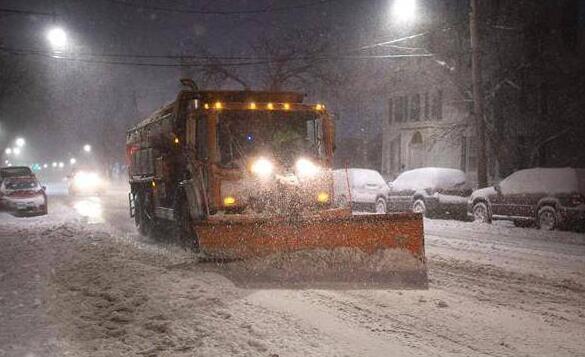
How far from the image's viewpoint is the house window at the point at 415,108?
36.0 metres

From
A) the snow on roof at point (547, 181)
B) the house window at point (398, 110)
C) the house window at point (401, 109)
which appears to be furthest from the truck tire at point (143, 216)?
the house window at point (398, 110)

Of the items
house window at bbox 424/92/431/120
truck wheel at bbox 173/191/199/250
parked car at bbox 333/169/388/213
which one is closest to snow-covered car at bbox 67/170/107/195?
parked car at bbox 333/169/388/213

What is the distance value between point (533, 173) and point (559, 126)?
12548mm

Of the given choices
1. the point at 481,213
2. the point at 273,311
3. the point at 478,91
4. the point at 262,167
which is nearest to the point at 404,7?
the point at 478,91

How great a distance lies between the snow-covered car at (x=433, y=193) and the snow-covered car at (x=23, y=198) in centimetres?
1358

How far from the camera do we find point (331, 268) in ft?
26.6

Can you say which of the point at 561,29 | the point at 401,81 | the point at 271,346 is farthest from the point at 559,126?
the point at 271,346

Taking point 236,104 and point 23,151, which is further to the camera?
point 23,151

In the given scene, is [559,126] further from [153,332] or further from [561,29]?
[153,332]

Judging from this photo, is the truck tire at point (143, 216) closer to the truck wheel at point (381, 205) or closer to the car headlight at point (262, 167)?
the car headlight at point (262, 167)

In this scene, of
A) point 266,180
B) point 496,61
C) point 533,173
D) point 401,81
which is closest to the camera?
point 266,180

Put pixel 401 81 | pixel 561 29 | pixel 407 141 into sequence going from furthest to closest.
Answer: pixel 407 141 < pixel 401 81 < pixel 561 29

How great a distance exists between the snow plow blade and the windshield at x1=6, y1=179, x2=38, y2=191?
52.7ft

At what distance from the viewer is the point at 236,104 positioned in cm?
980
